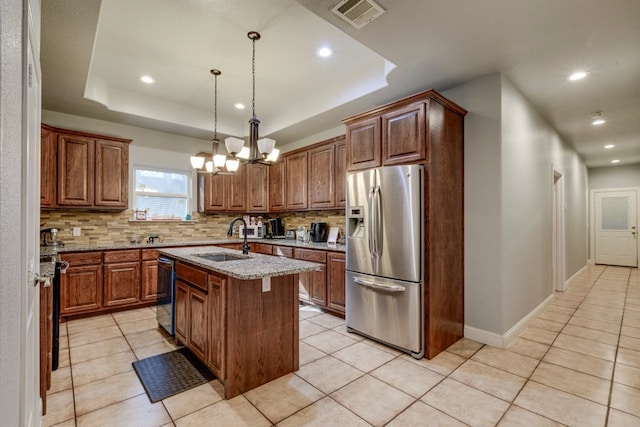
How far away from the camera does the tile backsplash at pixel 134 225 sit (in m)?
4.25

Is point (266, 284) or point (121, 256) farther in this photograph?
point (121, 256)

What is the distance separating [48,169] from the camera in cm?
384

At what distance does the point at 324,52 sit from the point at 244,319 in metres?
2.72

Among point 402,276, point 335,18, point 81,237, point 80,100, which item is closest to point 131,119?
point 80,100

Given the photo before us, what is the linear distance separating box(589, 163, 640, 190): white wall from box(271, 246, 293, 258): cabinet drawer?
8.56m

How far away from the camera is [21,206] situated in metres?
1.24

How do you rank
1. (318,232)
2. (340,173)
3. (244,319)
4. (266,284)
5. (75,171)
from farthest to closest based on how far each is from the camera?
1. (318,232)
2. (340,173)
3. (75,171)
4. (266,284)
5. (244,319)

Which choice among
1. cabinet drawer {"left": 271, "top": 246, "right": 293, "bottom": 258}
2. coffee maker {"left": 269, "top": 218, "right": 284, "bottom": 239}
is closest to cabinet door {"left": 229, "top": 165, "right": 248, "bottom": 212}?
coffee maker {"left": 269, "top": 218, "right": 284, "bottom": 239}

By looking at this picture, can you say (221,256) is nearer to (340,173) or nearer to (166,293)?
(166,293)

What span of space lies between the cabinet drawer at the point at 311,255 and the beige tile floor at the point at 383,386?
0.89 meters

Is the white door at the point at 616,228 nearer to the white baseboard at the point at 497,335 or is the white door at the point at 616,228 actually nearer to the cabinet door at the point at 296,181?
the white baseboard at the point at 497,335

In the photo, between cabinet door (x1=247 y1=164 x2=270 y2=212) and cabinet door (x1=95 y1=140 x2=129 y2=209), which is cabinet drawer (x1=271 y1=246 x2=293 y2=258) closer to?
Result: cabinet door (x1=247 y1=164 x2=270 y2=212)

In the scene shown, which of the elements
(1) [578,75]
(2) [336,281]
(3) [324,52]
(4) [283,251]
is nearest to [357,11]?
(3) [324,52]

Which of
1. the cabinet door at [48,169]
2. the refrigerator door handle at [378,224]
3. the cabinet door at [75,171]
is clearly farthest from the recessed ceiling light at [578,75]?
the cabinet door at [48,169]
